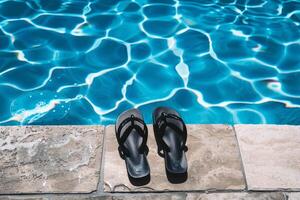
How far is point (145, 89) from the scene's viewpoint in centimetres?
466

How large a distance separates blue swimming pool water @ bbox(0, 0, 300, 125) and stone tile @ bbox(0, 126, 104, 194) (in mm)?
892

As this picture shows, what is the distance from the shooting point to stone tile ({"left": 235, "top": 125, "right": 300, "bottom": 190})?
10.3 feet

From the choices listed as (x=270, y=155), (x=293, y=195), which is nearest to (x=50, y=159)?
(x=270, y=155)

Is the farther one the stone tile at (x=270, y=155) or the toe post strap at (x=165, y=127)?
the toe post strap at (x=165, y=127)

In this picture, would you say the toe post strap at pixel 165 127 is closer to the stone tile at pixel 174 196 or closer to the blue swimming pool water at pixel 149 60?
the stone tile at pixel 174 196

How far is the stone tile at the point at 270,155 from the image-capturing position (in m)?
3.13

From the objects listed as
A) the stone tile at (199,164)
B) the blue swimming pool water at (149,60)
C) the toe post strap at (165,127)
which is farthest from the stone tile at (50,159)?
the blue swimming pool water at (149,60)

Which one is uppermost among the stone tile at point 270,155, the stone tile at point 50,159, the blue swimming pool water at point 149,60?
the stone tile at point 50,159

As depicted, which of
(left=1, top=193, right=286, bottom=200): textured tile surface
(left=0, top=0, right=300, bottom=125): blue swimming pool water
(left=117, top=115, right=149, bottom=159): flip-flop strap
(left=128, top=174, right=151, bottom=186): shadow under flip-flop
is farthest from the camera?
(left=0, top=0, right=300, bottom=125): blue swimming pool water

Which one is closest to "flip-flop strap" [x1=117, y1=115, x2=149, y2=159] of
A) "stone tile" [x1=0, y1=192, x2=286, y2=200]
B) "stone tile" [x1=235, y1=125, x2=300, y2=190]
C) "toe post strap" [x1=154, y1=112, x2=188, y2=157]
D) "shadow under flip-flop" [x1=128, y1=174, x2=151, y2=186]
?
"toe post strap" [x1=154, y1=112, x2=188, y2=157]

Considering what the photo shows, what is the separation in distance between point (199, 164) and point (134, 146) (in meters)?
0.50

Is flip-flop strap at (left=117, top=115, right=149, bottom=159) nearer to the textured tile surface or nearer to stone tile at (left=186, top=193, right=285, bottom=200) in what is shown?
the textured tile surface

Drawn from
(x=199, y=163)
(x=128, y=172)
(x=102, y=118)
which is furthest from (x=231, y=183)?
(x=102, y=118)

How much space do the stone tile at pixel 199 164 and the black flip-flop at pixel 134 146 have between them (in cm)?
5
